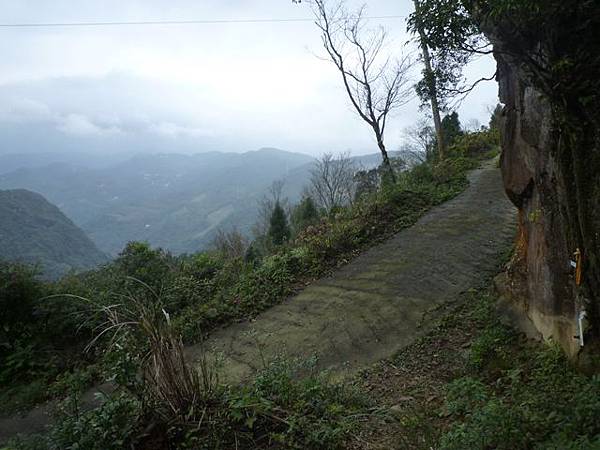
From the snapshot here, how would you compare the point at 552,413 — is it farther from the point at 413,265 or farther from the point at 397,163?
the point at 397,163

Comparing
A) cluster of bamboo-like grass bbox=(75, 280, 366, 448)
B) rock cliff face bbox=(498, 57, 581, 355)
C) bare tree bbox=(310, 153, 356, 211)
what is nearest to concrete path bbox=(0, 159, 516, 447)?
cluster of bamboo-like grass bbox=(75, 280, 366, 448)

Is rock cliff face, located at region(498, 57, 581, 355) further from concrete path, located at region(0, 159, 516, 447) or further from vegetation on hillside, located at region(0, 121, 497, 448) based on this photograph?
vegetation on hillside, located at region(0, 121, 497, 448)

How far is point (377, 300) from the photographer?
21.5 ft

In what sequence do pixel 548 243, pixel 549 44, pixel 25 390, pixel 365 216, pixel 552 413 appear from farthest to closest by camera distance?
pixel 365 216
pixel 25 390
pixel 548 243
pixel 549 44
pixel 552 413

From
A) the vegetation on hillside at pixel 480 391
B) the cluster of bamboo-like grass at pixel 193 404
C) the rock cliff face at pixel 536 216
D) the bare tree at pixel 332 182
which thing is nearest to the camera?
the vegetation on hillside at pixel 480 391

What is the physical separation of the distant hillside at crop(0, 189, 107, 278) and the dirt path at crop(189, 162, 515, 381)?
49.0 metres

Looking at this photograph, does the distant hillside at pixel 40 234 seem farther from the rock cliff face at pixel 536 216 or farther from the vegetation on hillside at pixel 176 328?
the rock cliff face at pixel 536 216

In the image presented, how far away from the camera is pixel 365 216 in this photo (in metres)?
9.88

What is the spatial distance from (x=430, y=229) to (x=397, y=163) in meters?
18.0

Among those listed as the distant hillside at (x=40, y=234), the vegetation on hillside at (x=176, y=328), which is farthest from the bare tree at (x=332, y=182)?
the distant hillside at (x=40, y=234)

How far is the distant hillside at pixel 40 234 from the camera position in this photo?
177 ft

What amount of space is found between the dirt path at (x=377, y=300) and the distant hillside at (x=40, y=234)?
161 ft

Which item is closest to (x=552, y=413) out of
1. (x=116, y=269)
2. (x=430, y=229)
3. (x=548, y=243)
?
(x=548, y=243)

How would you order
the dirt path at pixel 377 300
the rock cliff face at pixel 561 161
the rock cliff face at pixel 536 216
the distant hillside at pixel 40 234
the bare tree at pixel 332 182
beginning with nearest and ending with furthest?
the rock cliff face at pixel 561 161 → the rock cliff face at pixel 536 216 → the dirt path at pixel 377 300 → the bare tree at pixel 332 182 → the distant hillside at pixel 40 234
